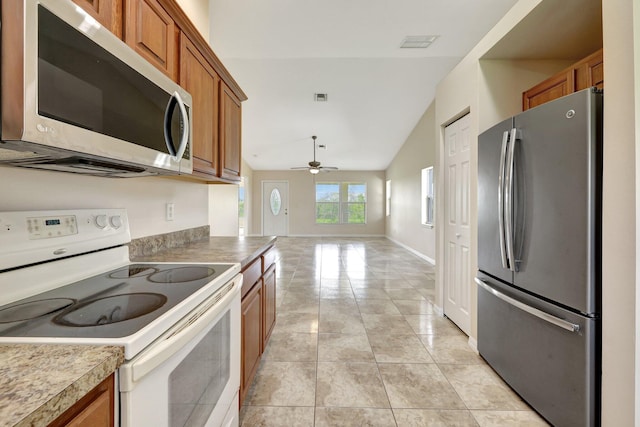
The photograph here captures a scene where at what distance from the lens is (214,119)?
1863 millimetres

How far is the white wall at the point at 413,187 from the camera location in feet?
18.3

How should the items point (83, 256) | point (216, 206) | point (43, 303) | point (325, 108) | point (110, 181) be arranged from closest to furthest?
point (43, 303)
point (83, 256)
point (110, 181)
point (216, 206)
point (325, 108)

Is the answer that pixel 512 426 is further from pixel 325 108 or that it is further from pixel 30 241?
pixel 325 108

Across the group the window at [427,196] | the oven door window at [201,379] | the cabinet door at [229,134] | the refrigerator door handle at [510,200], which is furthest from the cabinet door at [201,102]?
the window at [427,196]

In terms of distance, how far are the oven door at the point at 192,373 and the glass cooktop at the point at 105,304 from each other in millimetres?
77

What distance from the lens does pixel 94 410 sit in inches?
20.8

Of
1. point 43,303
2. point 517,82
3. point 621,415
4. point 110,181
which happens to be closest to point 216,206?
point 110,181

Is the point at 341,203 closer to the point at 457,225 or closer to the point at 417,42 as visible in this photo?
the point at 417,42

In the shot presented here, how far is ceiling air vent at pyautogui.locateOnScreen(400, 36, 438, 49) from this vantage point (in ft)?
10.5

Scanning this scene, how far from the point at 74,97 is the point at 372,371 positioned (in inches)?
84.4

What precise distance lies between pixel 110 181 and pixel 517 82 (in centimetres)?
281

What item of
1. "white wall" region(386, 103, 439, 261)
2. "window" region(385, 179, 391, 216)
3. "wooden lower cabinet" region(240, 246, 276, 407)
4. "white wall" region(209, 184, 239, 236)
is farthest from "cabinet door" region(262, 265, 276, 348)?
"window" region(385, 179, 391, 216)

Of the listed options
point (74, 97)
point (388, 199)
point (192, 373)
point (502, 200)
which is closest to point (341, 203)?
point (388, 199)

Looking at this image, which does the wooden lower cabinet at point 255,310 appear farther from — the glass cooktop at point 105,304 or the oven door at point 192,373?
the glass cooktop at point 105,304
